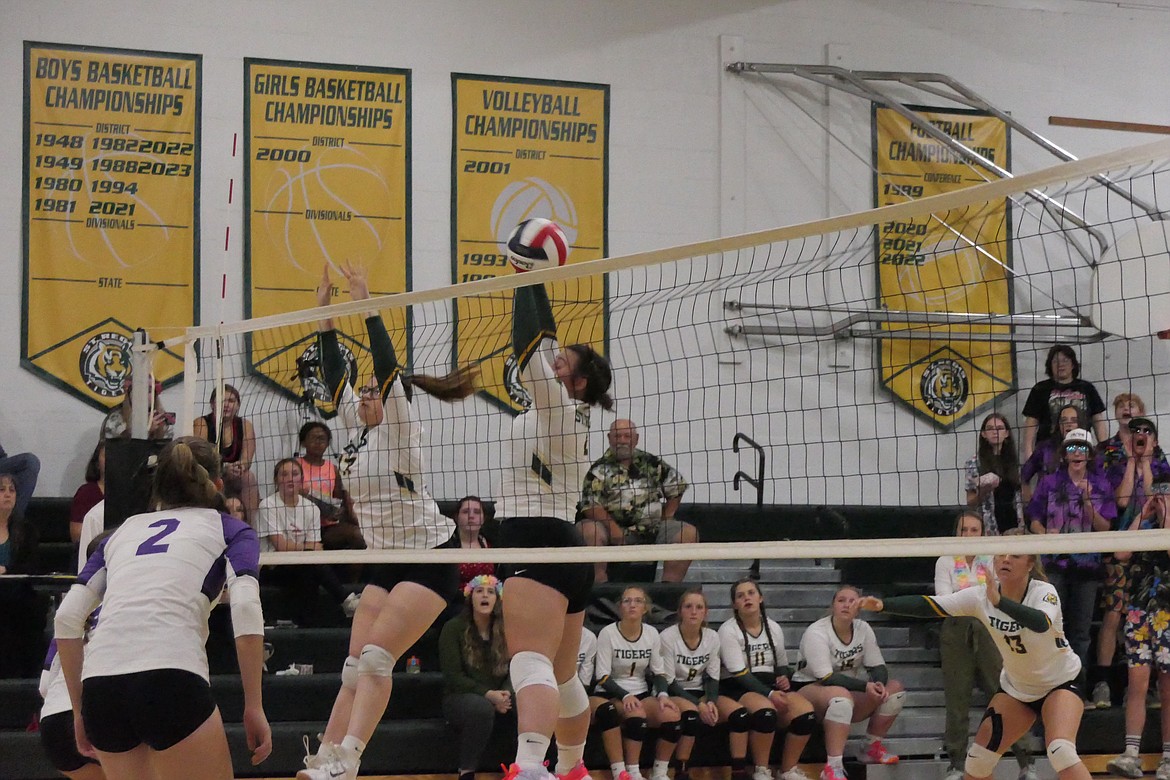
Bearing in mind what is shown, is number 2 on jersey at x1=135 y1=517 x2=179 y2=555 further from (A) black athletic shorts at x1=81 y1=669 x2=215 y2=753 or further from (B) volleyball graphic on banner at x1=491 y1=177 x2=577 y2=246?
(B) volleyball graphic on banner at x1=491 y1=177 x2=577 y2=246

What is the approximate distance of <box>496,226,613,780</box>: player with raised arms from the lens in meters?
4.76

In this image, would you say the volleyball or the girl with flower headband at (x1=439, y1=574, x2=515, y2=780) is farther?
the girl with flower headband at (x1=439, y1=574, x2=515, y2=780)

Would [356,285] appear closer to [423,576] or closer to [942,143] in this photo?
[423,576]

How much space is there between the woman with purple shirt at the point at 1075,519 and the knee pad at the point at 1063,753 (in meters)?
2.46

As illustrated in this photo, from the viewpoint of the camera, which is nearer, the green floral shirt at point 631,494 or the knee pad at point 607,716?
the knee pad at point 607,716

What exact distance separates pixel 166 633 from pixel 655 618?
5.45 metres

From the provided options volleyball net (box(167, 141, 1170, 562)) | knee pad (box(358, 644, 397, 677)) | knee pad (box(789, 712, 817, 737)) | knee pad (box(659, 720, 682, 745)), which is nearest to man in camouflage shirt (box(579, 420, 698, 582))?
volleyball net (box(167, 141, 1170, 562))

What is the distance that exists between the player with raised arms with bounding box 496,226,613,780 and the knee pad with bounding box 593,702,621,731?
280 centimetres

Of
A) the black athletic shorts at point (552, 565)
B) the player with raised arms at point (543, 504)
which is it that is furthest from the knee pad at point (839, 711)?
the black athletic shorts at point (552, 565)

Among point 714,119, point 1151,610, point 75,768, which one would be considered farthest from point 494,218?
point 75,768

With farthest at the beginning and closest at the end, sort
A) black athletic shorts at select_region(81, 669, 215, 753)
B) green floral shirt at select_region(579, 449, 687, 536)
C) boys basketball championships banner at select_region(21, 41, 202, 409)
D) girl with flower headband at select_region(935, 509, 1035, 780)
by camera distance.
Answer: boys basketball championships banner at select_region(21, 41, 202, 409), green floral shirt at select_region(579, 449, 687, 536), girl with flower headband at select_region(935, 509, 1035, 780), black athletic shorts at select_region(81, 669, 215, 753)

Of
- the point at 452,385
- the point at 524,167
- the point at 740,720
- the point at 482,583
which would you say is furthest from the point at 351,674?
the point at 524,167

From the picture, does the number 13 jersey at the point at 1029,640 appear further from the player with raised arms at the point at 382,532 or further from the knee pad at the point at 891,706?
the player with raised arms at the point at 382,532

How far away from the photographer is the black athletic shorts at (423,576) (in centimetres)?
530
